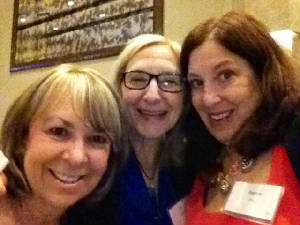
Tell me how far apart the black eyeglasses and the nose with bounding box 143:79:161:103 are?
0.04 ft

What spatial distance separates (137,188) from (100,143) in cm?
27

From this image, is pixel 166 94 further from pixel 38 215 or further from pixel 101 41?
pixel 101 41

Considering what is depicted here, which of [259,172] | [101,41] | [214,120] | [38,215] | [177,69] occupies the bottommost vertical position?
[38,215]

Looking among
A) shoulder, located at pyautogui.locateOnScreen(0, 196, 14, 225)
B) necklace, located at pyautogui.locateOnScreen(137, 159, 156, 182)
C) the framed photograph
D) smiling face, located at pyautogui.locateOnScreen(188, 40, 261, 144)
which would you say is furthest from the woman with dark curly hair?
the framed photograph

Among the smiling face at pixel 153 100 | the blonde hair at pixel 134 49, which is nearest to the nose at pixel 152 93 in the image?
the smiling face at pixel 153 100

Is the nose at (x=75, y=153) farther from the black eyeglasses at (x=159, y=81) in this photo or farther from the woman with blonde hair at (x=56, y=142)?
the black eyeglasses at (x=159, y=81)

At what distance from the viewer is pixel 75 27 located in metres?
2.77

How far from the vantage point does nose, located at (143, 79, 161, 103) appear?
1488 millimetres

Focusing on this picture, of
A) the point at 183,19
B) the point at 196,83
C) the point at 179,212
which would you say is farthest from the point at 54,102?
the point at 183,19

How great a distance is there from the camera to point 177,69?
4.95 ft

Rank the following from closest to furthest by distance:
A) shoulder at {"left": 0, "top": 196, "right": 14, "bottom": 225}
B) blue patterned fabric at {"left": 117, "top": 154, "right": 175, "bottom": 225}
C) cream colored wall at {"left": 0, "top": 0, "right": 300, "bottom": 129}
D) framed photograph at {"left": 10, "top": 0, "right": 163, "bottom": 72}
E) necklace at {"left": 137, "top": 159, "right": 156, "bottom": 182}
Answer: shoulder at {"left": 0, "top": 196, "right": 14, "bottom": 225} < blue patterned fabric at {"left": 117, "top": 154, "right": 175, "bottom": 225} < necklace at {"left": 137, "top": 159, "right": 156, "bottom": 182} < cream colored wall at {"left": 0, "top": 0, "right": 300, "bottom": 129} < framed photograph at {"left": 10, "top": 0, "right": 163, "bottom": 72}

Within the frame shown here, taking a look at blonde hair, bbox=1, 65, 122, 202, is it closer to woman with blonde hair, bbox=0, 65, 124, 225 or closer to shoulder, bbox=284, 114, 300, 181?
woman with blonde hair, bbox=0, 65, 124, 225

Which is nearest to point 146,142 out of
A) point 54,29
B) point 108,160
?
point 108,160

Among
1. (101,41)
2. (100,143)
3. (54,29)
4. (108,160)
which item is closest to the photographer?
(100,143)
